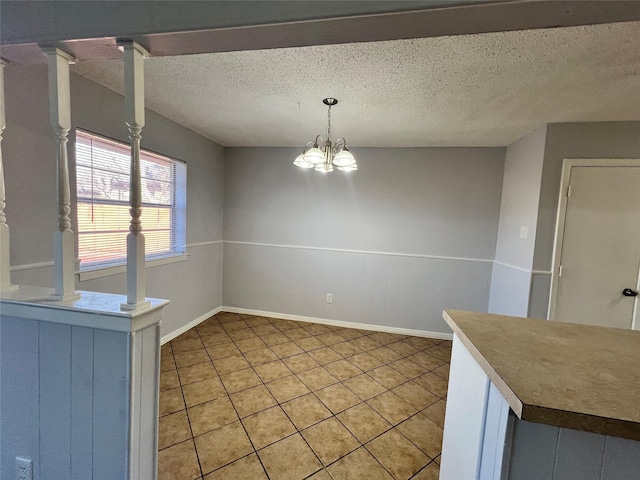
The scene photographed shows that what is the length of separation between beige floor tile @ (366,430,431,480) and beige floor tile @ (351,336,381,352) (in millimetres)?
1264

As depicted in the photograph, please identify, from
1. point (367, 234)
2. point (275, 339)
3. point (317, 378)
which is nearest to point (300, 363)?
point (317, 378)

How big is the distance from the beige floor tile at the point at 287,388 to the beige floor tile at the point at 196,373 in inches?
22.4

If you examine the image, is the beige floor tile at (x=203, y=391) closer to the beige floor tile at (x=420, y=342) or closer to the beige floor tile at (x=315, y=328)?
the beige floor tile at (x=315, y=328)

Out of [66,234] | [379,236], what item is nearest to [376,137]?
[379,236]

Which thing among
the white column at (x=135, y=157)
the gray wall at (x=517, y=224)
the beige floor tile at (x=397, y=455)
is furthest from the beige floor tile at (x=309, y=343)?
the white column at (x=135, y=157)

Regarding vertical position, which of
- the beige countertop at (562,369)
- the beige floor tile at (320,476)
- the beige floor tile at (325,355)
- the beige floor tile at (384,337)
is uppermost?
the beige countertop at (562,369)

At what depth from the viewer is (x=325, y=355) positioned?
9.54 feet

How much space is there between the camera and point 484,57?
155 cm

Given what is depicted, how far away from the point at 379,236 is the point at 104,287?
2.90 meters

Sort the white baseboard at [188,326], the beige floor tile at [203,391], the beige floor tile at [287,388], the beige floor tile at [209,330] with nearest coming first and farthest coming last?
the beige floor tile at [203,391] → the beige floor tile at [287,388] → the white baseboard at [188,326] → the beige floor tile at [209,330]

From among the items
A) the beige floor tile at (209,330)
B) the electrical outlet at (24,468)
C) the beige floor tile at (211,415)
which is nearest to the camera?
the electrical outlet at (24,468)

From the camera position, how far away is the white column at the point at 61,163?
107 centimetres

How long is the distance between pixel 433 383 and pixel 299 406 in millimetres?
1250

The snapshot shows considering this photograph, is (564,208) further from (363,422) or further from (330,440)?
(330,440)
